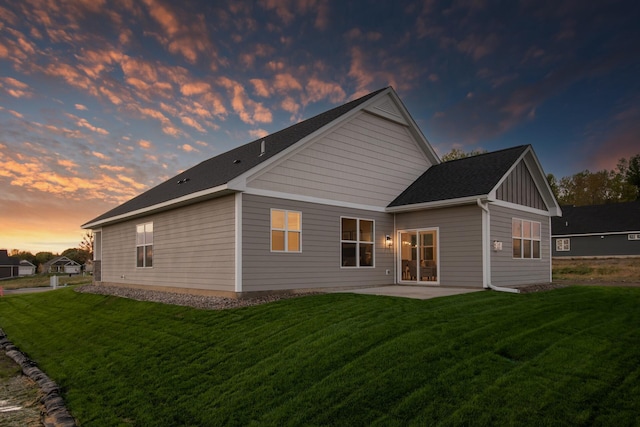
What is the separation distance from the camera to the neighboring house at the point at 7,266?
2507 inches

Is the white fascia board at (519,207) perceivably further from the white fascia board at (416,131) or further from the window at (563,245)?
the window at (563,245)

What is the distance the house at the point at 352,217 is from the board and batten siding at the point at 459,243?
0.03m

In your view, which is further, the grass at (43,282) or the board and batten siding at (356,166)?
the grass at (43,282)

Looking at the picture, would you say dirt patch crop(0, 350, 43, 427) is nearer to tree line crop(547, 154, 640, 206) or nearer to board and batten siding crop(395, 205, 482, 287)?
board and batten siding crop(395, 205, 482, 287)

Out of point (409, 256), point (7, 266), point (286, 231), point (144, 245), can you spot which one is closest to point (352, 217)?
point (286, 231)

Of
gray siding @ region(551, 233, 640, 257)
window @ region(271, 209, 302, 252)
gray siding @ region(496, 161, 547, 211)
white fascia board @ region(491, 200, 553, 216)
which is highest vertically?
gray siding @ region(496, 161, 547, 211)

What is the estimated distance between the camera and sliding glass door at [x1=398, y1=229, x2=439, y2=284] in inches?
571

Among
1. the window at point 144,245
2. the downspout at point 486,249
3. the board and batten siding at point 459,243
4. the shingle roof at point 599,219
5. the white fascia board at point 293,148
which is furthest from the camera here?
the shingle roof at point 599,219

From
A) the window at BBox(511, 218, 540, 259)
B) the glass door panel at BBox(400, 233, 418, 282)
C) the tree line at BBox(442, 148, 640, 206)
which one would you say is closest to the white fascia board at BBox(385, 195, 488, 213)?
the glass door panel at BBox(400, 233, 418, 282)

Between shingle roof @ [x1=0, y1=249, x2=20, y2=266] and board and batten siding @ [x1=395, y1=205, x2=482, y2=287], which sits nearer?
board and batten siding @ [x1=395, y1=205, x2=482, y2=287]

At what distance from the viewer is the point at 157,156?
71.4ft

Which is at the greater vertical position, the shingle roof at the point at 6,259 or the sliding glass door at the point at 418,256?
the sliding glass door at the point at 418,256

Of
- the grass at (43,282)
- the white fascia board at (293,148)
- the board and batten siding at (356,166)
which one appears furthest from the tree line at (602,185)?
the grass at (43,282)

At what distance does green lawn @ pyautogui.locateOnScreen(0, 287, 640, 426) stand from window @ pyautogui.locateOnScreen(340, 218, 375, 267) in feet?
10.8
